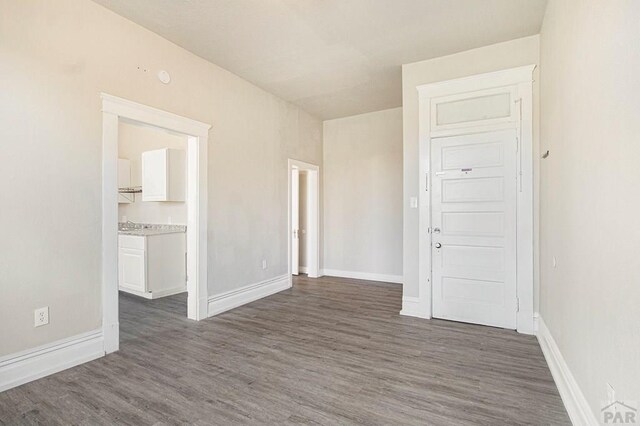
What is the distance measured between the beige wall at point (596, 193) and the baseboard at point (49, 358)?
3509 mm

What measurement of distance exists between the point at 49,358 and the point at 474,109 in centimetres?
461

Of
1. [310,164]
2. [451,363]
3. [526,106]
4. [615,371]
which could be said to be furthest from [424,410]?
[310,164]

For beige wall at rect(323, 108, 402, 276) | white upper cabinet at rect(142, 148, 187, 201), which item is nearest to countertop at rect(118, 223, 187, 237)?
white upper cabinet at rect(142, 148, 187, 201)

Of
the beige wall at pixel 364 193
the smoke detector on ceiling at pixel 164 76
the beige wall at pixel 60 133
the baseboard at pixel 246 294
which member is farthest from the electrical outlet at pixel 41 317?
the beige wall at pixel 364 193

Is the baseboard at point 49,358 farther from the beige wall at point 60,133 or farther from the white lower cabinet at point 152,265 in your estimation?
the white lower cabinet at point 152,265

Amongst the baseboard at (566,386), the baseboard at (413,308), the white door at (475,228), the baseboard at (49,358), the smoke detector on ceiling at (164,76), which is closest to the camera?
the baseboard at (566,386)

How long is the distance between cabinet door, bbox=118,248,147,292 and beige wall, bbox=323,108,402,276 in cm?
323

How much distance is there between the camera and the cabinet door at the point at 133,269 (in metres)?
4.54

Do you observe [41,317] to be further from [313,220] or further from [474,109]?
[474,109]

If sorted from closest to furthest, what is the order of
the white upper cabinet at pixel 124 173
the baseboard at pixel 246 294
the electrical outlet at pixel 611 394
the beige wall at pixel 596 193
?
1. the beige wall at pixel 596 193
2. the electrical outlet at pixel 611 394
3. the baseboard at pixel 246 294
4. the white upper cabinet at pixel 124 173

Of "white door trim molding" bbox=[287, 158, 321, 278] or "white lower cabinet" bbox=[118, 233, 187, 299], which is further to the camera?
"white door trim molding" bbox=[287, 158, 321, 278]

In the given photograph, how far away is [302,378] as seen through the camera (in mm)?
2410

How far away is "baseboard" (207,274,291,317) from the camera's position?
393 centimetres

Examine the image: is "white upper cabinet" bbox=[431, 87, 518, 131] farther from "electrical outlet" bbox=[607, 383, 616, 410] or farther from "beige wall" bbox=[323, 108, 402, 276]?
"electrical outlet" bbox=[607, 383, 616, 410]
